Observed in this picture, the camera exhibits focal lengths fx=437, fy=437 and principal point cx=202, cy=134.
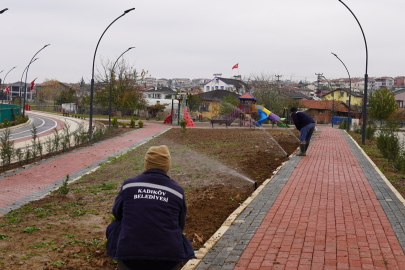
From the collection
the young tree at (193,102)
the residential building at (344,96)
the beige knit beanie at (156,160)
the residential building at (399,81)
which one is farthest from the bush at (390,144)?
the residential building at (399,81)

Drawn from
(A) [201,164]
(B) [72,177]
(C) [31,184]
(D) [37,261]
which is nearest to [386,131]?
(A) [201,164]

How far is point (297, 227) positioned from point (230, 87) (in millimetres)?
A: 92989

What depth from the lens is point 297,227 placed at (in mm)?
6816

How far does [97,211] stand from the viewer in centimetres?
838

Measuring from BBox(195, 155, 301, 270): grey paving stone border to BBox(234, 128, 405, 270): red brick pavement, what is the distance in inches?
4.2

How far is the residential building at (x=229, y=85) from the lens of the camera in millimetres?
91500

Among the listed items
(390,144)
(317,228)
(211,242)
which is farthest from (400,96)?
(211,242)

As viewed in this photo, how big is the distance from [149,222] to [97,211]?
529 cm

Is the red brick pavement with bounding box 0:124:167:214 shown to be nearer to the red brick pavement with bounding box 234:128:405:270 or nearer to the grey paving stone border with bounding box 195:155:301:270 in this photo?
the grey paving stone border with bounding box 195:155:301:270

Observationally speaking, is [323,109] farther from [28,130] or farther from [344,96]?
[28,130]

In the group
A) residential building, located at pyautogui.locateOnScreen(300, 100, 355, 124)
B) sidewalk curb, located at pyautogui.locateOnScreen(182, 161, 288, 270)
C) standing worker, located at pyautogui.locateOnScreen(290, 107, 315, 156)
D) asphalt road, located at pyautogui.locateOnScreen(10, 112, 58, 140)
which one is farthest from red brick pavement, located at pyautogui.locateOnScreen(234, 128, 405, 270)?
residential building, located at pyautogui.locateOnScreen(300, 100, 355, 124)

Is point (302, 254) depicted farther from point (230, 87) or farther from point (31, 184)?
point (230, 87)

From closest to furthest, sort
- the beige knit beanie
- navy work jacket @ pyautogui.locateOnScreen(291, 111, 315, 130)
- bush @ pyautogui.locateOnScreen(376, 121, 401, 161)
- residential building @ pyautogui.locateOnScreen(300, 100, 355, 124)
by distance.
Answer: the beige knit beanie → bush @ pyautogui.locateOnScreen(376, 121, 401, 161) → navy work jacket @ pyautogui.locateOnScreen(291, 111, 315, 130) → residential building @ pyautogui.locateOnScreen(300, 100, 355, 124)

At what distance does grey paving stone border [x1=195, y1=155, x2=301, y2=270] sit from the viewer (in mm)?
5387
